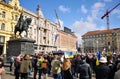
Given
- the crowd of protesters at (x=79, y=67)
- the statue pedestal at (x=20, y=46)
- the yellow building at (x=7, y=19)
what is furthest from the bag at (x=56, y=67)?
the yellow building at (x=7, y=19)

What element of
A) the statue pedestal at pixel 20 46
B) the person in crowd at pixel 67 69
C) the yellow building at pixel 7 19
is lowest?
the person in crowd at pixel 67 69

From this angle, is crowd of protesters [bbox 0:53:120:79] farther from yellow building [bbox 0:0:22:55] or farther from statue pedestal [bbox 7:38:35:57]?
yellow building [bbox 0:0:22:55]

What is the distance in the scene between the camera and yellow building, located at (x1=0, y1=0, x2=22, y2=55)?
5066 centimetres

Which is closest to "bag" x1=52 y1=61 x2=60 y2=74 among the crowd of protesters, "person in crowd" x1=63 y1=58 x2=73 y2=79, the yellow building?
the crowd of protesters

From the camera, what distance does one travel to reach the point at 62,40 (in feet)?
309

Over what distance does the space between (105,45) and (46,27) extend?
7480 centimetres

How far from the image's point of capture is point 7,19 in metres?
52.8

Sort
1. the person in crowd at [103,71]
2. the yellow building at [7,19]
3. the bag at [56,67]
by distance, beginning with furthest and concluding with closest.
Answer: the yellow building at [7,19] < the bag at [56,67] < the person in crowd at [103,71]

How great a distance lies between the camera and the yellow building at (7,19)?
5066 cm

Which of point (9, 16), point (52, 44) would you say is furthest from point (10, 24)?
Answer: point (52, 44)

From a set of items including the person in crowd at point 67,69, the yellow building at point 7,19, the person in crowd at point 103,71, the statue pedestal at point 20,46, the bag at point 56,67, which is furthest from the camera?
the yellow building at point 7,19

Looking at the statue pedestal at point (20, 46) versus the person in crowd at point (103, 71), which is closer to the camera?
the person in crowd at point (103, 71)

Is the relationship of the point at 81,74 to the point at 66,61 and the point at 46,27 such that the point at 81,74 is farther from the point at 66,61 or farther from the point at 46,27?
the point at 46,27

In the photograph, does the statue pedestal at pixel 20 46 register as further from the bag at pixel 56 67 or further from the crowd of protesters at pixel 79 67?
the bag at pixel 56 67
